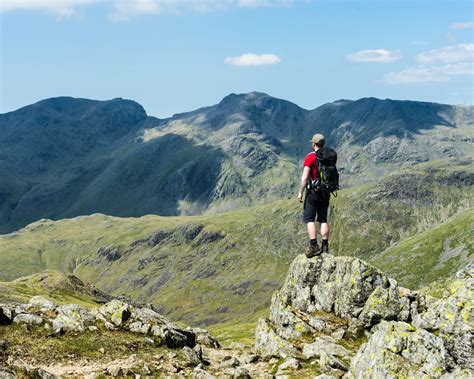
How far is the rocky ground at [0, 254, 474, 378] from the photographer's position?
23.8 metres

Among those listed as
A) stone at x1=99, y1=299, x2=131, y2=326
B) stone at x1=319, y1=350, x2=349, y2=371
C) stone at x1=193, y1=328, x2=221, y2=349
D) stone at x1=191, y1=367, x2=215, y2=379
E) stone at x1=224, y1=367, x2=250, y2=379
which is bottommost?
stone at x1=193, y1=328, x2=221, y2=349

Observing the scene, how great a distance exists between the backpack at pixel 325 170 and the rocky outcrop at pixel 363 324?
21.5 feet

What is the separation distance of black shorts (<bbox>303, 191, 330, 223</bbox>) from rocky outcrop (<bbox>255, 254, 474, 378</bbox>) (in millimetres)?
4696

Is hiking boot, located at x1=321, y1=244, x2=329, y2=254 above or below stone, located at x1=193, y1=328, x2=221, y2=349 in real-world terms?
above

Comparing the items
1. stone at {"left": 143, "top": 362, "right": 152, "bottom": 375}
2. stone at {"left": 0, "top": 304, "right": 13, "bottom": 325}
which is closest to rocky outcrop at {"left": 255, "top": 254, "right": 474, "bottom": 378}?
stone at {"left": 143, "top": 362, "right": 152, "bottom": 375}

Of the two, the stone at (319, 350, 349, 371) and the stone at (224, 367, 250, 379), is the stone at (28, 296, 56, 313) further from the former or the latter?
the stone at (319, 350, 349, 371)

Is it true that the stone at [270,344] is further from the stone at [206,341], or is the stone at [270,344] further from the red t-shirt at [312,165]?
the red t-shirt at [312,165]

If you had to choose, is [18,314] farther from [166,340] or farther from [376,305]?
[376,305]

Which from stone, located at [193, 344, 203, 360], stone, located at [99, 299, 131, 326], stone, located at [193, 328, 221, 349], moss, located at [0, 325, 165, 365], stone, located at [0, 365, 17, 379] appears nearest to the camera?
stone, located at [0, 365, 17, 379]

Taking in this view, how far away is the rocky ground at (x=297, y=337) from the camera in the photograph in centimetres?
2381

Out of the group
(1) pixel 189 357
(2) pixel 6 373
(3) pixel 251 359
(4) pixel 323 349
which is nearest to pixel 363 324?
(4) pixel 323 349

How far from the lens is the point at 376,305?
104 feet

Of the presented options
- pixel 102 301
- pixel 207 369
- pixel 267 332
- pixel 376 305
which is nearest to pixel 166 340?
pixel 207 369

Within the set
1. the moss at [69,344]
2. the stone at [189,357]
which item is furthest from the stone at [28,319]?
the stone at [189,357]
